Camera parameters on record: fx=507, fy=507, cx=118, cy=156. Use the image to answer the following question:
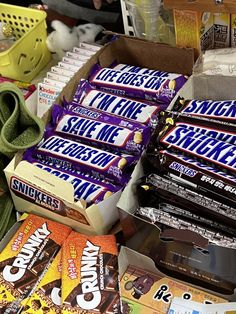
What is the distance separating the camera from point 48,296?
0.96 m

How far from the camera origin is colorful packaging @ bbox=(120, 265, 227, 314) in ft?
3.20

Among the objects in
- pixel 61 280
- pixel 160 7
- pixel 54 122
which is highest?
pixel 160 7

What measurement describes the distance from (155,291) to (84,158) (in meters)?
0.33

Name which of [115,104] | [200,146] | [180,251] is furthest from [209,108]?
[180,251]

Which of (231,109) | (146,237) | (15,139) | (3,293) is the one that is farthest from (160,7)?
(3,293)

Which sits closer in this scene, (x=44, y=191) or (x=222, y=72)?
(x=44, y=191)

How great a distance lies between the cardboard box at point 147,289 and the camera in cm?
98

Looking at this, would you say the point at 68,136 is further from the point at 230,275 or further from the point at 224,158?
the point at 230,275

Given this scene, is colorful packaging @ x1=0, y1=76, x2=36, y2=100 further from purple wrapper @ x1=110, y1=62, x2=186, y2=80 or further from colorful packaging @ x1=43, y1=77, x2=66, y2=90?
purple wrapper @ x1=110, y1=62, x2=186, y2=80

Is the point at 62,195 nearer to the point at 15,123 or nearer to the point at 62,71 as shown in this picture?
the point at 15,123

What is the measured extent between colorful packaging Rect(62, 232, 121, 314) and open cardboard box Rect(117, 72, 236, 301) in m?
0.06

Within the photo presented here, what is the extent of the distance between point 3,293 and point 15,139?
35cm

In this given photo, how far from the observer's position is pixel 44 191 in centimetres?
106

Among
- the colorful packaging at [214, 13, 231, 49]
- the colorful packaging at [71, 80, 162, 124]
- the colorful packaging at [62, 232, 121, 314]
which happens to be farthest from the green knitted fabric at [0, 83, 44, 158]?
the colorful packaging at [214, 13, 231, 49]
